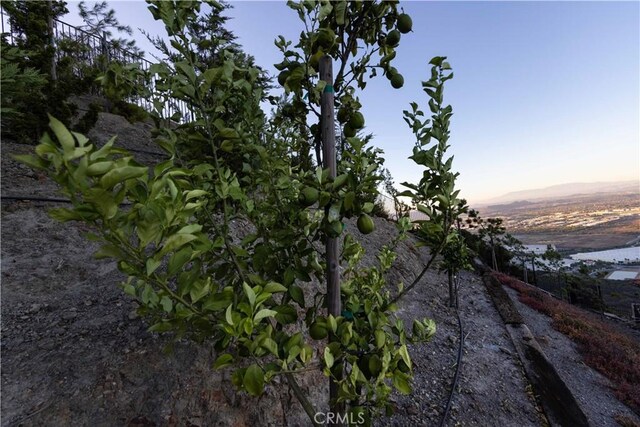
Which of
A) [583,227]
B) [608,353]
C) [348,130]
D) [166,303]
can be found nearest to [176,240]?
[166,303]

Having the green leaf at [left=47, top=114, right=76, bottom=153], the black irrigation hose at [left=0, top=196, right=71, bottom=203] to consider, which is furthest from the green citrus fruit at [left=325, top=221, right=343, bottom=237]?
the black irrigation hose at [left=0, top=196, right=71, bottom=203]

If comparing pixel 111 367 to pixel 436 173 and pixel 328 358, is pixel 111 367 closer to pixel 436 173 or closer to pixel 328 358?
pixel 328 358

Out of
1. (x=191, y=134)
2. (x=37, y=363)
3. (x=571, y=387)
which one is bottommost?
(x=571, y=387)

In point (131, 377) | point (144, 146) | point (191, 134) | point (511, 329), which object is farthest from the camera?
point (144, 146)

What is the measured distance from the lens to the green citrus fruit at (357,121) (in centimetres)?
138

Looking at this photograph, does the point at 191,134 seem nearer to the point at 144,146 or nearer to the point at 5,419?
the point at 5,419

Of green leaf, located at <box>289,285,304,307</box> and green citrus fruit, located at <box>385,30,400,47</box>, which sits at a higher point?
green citrus fruit, located at <box>385,30,400,47</box>

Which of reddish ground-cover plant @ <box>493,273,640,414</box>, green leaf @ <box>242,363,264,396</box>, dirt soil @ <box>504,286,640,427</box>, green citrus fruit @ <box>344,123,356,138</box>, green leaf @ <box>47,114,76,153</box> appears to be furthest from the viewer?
reddish ground-cover plant @ <box>493,273,640,414</box>

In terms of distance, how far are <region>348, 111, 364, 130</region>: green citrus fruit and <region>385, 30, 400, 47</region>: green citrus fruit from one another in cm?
46

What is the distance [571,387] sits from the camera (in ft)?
19.9

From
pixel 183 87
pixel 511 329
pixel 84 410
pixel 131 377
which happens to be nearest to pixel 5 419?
pixel 84 410

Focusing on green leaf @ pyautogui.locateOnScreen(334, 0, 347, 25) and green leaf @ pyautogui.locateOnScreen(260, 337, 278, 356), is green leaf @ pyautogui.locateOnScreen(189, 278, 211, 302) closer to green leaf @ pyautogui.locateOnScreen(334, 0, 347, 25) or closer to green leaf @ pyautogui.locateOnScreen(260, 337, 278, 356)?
green leaf @ pyautogui.locateOnScreen(260, 337, 278, 356)

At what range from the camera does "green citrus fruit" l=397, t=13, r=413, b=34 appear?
146 cm

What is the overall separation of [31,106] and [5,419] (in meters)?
7.98
